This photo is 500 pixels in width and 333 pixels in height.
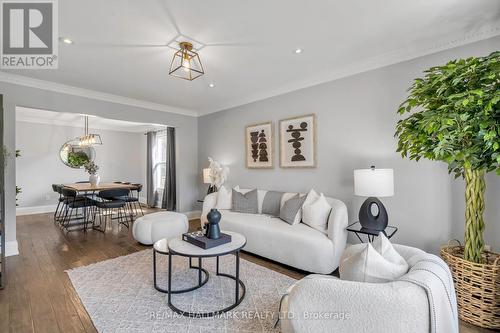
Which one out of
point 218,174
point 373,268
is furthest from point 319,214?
point 218,174

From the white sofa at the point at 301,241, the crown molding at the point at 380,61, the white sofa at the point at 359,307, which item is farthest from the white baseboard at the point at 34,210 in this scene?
the white sofa at the point at 359,307

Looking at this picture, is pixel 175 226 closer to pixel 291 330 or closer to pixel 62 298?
pixel 62 298

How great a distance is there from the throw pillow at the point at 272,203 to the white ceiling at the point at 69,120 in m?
3.65

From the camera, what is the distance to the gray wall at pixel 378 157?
2.53 meters

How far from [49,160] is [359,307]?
26.8 ft

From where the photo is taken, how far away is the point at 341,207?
287 centimetres

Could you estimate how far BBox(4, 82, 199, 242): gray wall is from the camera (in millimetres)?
3414

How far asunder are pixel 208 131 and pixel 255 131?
4.94ft

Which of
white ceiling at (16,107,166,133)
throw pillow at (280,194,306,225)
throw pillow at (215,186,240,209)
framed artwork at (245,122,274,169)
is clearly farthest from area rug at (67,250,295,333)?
white ceiling at (16,107,166,133)

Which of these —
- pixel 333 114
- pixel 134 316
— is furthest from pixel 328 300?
pixel 333 114

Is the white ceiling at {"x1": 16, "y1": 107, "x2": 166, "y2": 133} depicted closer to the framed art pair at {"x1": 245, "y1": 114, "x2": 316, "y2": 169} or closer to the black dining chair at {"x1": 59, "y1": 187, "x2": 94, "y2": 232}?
the black dining chair at {"x1": 59, "y1": 187, "x2": 94, "y2": 232}

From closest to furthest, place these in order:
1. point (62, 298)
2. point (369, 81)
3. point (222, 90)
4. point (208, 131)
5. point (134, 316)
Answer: point (134, 316) → point (62, 298) → point (369, 81) → point (222, 90) → point (208, 131)

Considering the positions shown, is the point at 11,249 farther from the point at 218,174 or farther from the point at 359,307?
the point at 359,307

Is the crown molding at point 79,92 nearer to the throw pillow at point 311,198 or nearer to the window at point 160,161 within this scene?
the window at point 160,161
